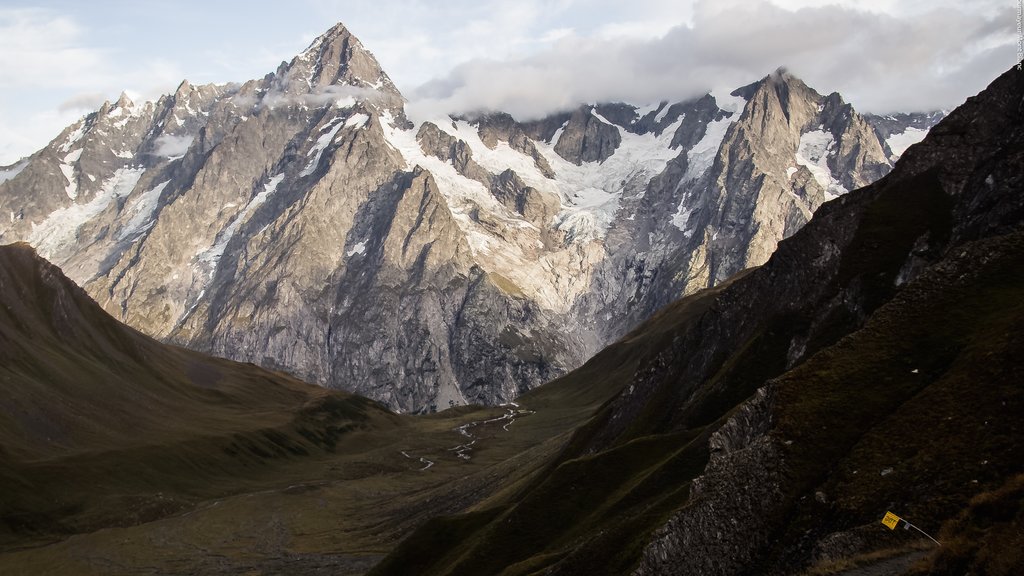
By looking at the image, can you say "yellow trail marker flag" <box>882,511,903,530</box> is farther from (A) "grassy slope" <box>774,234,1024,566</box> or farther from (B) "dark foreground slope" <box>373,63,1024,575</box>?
(B) "dark foreground slope" <box>373,63,1024,575</box>

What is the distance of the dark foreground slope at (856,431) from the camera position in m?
38.2

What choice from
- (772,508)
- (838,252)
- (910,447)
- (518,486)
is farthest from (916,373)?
(518,486)

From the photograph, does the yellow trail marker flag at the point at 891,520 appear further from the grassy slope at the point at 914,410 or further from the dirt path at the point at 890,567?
the dirt path at the point at 890,567

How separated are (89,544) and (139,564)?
16.2 metres

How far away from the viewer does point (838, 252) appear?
98.4m

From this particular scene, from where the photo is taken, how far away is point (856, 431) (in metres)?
46.0

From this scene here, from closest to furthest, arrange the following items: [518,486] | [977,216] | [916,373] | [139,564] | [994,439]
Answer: [994,439]
[916,373]
[977,216]
[518,486]
[139,564]

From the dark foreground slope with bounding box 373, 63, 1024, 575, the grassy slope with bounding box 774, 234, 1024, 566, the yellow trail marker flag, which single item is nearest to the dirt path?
the dark foreground slope with bounding box 373, 63, 1024, 575

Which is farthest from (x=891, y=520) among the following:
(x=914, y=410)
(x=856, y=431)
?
(x=856, y=431)

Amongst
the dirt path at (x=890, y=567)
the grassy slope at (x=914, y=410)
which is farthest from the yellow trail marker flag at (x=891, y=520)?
the dirt path at (x=890, y=567)

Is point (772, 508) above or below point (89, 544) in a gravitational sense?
above

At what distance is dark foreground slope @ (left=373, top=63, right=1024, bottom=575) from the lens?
3822cm

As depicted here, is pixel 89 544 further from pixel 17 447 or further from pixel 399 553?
pixel 399 553

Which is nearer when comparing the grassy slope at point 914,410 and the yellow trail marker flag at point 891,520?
the yellow trail marker flag at point 891,520
